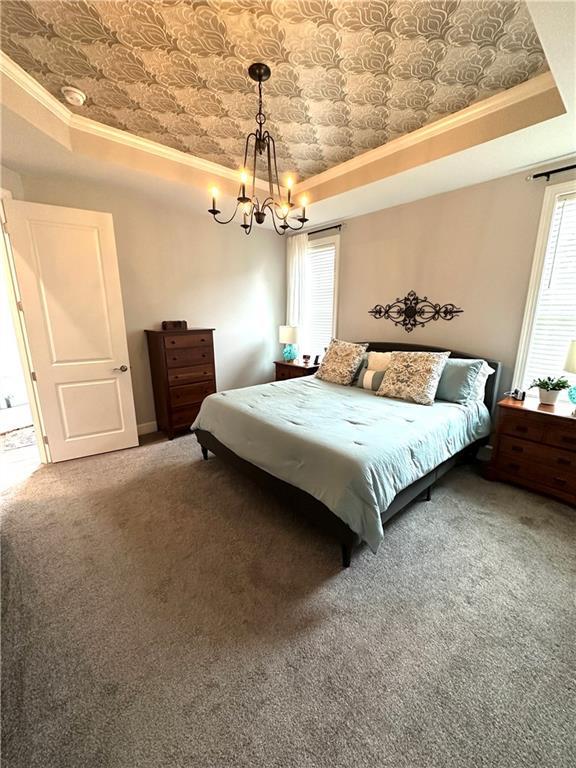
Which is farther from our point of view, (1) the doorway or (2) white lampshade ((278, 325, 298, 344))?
(2) white lampshade ((278, 325, 298, 344))

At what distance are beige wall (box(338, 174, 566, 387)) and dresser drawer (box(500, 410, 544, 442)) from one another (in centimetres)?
58

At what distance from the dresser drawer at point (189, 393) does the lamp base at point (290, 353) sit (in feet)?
4.09

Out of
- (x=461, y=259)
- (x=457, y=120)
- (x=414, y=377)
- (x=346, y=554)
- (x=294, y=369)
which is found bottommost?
(x=346, y=554)

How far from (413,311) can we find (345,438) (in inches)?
89.8

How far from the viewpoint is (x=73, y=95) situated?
207 centimetres

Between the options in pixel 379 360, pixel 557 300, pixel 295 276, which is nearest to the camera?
pixel 557 300

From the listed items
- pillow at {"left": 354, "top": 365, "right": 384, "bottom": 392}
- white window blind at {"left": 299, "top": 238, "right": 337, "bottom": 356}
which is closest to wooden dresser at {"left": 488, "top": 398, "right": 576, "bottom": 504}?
pillow at {"left": 354, "top": 365, "right": 384, "bottom": 392}

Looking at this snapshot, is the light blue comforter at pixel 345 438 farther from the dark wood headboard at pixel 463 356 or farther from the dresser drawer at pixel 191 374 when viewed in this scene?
the dresser drawer at pixel 191 374

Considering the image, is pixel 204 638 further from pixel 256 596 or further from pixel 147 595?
pixel 147 595

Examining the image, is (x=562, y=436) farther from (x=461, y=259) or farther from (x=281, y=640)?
(x=281, y=640)

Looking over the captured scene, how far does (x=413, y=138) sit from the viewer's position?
2574 mm

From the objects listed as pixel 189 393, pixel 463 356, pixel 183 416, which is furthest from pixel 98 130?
pixel 463 356

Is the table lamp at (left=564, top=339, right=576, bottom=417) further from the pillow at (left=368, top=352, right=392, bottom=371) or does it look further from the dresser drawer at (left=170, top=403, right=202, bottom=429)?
the dresser drawer at (left=170, top=403, right=202, bottom=429)

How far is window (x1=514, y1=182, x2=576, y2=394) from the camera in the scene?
2.53 m
